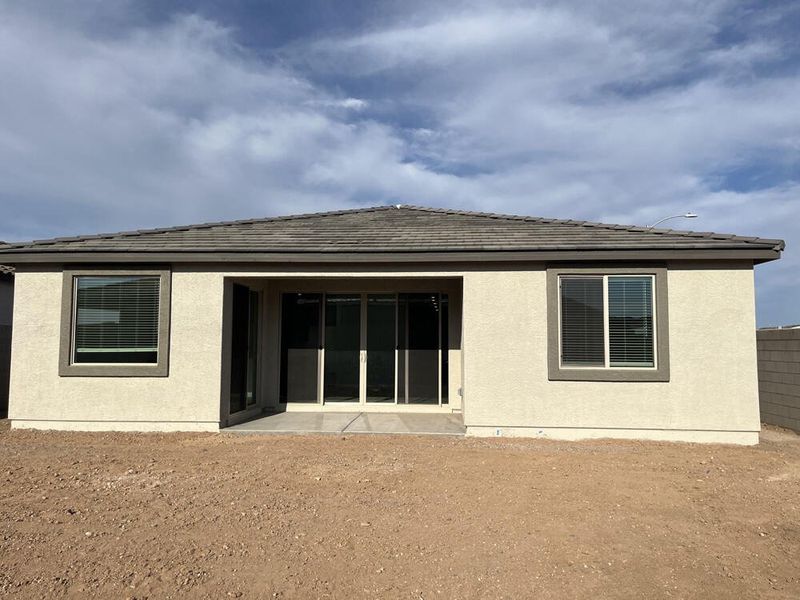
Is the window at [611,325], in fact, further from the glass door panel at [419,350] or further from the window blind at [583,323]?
the glass door panel at [419,350]

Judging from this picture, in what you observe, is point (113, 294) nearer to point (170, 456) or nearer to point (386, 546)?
point (170, 456)

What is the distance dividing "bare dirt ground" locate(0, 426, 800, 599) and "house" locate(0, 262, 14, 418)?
6359mm

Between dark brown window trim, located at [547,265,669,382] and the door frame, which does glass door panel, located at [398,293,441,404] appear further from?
dark brown window trim, located at [547,265,669,382]

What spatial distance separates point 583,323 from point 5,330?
13.0 metres

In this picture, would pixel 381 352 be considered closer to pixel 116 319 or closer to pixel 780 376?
pixel 116 319

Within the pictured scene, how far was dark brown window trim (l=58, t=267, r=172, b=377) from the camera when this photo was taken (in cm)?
938

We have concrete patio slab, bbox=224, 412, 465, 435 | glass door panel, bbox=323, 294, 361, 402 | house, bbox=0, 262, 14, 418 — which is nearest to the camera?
concrete patio slab, bbox=224, 412, 465, 435

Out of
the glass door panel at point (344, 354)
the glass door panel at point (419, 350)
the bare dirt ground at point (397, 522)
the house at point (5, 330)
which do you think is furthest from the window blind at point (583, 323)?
the house at point (5, 330)

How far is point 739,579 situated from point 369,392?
7.96 meters

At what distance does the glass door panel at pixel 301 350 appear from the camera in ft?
37.6

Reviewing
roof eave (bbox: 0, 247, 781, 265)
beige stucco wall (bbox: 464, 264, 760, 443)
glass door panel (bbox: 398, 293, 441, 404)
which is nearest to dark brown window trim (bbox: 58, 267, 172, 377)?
roof eave (bbox: 0, 247, 781, 265)

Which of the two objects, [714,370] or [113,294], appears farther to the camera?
[113,294]

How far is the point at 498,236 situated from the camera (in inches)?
392

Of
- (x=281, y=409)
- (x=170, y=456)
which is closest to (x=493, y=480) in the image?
(x=170, y=456)
